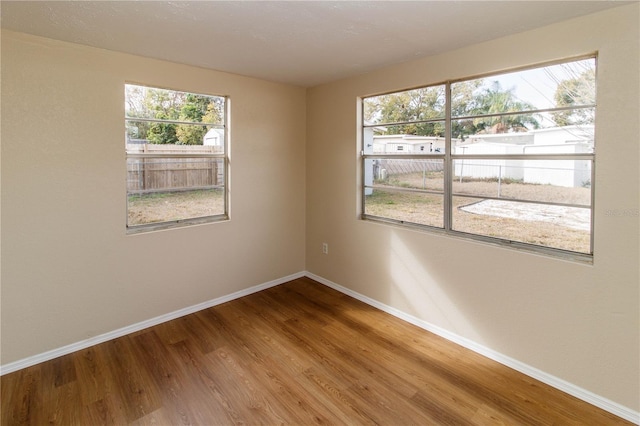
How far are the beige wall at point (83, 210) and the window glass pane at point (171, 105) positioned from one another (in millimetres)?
107

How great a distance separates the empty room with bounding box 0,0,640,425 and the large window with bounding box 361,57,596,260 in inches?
0.7

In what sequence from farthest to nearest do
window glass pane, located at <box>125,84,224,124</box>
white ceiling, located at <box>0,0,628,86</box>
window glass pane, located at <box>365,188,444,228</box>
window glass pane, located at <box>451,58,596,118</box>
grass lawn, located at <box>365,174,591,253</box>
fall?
1. window glass pane, located at <box>365,188,444,228</box>
2. window glass pane, located at <box>125,84,224,124</box>
3. grass lawn, located at <box>365,174,591,253</box>
4. window glass pane, located at <box>451,58,596,118</box>
5. white ceiling, located at <box>0,0,628,86</box>

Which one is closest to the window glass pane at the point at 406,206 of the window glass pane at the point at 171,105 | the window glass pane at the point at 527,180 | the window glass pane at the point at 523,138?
the window glass pane at the point at 527,180

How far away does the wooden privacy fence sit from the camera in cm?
306

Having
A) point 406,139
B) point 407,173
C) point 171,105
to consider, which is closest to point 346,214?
point 407,173

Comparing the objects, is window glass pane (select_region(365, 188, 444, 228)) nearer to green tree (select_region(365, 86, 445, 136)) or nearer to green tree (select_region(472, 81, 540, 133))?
green tree (select_region(365, 86, 445, 136))

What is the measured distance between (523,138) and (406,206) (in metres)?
1.18

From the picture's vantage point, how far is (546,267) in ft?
7.81

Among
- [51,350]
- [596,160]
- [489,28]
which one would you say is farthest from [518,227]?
[51,350]

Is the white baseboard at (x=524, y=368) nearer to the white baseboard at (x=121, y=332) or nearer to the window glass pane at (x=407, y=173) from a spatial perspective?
the window glass pane at (x=407, y=173)

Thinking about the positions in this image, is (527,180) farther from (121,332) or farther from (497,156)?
(121,332)

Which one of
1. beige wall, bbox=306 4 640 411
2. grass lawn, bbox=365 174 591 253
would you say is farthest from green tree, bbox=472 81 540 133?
grass lawn, bbox=365 174 591 253

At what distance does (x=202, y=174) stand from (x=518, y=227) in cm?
292

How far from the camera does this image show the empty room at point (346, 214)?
6.89 feet
